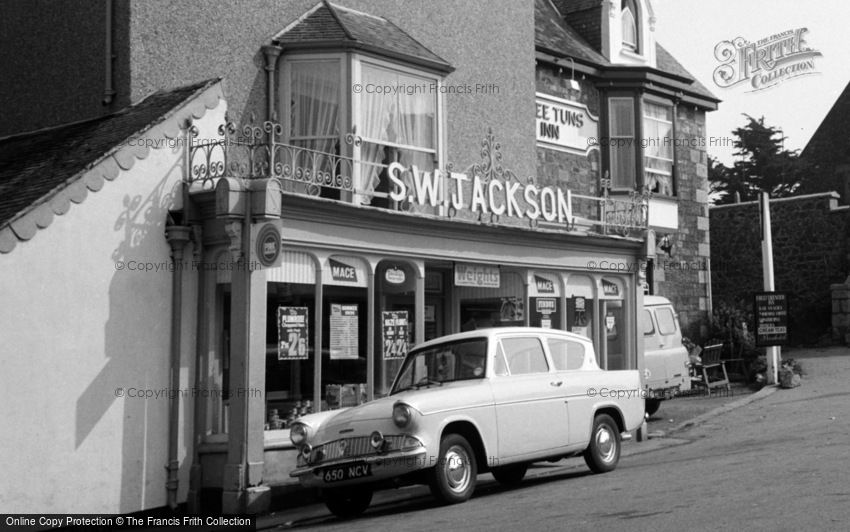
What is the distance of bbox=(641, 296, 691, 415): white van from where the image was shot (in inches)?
747

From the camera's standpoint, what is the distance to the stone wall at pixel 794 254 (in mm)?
29547

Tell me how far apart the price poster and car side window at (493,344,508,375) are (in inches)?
105

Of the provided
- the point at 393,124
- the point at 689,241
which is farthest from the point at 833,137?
the point at 393,124

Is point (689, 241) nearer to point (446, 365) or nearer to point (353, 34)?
point (353, 34)

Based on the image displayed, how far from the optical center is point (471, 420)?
1071 centimetres

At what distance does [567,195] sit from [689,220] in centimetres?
1011

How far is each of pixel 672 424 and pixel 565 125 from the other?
7446 millimetres

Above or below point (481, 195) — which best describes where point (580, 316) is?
below

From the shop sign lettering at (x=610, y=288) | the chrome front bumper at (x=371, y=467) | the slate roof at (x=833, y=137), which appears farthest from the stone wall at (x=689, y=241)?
the chrome front bumper at (x=371, y=467)

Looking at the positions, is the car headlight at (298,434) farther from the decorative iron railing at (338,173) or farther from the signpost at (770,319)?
the signpost at (770,319)

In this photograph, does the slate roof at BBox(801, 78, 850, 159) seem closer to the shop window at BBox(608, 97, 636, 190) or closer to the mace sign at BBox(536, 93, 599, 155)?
the shop window at BBox(608, 97, 636, 190)

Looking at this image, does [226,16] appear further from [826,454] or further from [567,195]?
[826,454]

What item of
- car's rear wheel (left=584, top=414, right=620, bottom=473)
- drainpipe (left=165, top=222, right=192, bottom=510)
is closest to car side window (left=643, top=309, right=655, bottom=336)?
car's rear wheel (left=584, top=414, right=620, bottom=473)

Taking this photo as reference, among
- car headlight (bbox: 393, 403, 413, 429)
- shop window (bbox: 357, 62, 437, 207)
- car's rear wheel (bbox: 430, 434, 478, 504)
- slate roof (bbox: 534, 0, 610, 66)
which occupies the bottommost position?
car's rear wheel (bbox: 430, 434, 478, 504)
